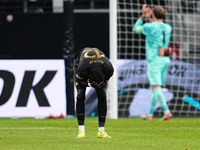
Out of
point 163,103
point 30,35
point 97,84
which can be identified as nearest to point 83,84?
point 97,84

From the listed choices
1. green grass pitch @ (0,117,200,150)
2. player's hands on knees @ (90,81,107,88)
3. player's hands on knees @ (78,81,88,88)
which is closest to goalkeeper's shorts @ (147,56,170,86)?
green grass pitch @ (0,117,200,150)

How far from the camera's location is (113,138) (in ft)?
30.6

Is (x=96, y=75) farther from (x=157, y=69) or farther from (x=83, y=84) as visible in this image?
(x=157, y=69)

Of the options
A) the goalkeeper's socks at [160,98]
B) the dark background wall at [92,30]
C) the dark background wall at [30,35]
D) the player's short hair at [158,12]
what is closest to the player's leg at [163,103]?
the goalkeeper's socks at [160,98]

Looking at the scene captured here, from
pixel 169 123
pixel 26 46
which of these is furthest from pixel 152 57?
pixel 26 46

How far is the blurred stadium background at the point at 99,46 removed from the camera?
593 inches

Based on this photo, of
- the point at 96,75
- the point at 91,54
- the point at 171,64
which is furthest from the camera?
the point at 171,64

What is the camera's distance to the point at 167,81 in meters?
16.1

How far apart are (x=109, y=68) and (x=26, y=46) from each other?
8.42 m

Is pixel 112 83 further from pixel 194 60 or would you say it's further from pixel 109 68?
pixel 109 68

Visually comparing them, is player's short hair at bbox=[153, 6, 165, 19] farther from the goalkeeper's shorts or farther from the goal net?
the goal net

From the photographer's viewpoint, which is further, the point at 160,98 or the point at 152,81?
the point at 152,81

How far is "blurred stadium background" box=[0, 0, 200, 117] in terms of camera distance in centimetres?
1507

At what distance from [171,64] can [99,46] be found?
2.02 metres
